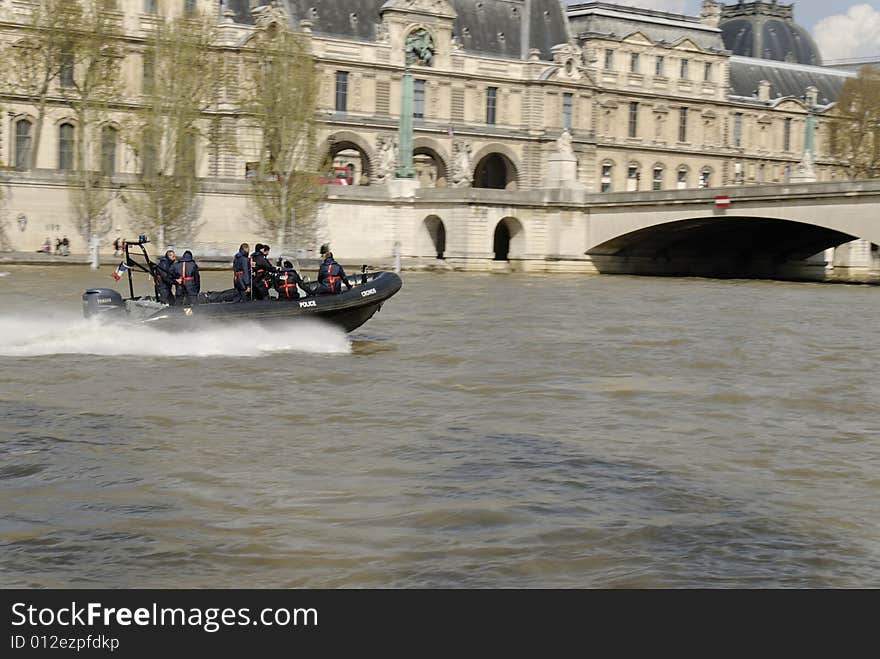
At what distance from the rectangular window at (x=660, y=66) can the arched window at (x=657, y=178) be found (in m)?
6.59

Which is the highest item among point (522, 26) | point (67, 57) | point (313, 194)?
point (522, 26)

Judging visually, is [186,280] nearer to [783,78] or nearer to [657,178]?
[657,178]

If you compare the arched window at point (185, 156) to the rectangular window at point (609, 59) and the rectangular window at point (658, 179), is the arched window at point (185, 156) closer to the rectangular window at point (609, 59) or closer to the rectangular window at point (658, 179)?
the rectangular window at point (609, 59)

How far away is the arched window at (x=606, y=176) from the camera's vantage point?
3898 inches

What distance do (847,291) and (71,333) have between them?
1622 inches

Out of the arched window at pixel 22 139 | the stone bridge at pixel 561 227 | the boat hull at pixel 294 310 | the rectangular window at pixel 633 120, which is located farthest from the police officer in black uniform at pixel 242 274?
the rectangular window at pixel 633 120

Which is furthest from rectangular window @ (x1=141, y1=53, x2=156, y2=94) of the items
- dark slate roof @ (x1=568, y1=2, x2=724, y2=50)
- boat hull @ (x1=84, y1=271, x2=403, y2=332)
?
boat hull @ (x1=84, y1=271, x2=403, y2=332)

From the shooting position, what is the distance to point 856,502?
49.0 ft

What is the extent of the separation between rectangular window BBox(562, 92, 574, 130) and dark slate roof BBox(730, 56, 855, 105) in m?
18.7

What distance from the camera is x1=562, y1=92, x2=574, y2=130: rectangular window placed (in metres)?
93.8

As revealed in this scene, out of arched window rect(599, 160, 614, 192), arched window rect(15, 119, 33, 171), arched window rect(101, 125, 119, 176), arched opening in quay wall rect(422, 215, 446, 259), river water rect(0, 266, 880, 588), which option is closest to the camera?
river water rect(0, 266, 880, 588)

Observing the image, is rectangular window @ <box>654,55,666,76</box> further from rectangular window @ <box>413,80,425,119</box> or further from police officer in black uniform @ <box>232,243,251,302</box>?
police officer in black uniform @ <box>232,243,251,302</box>
